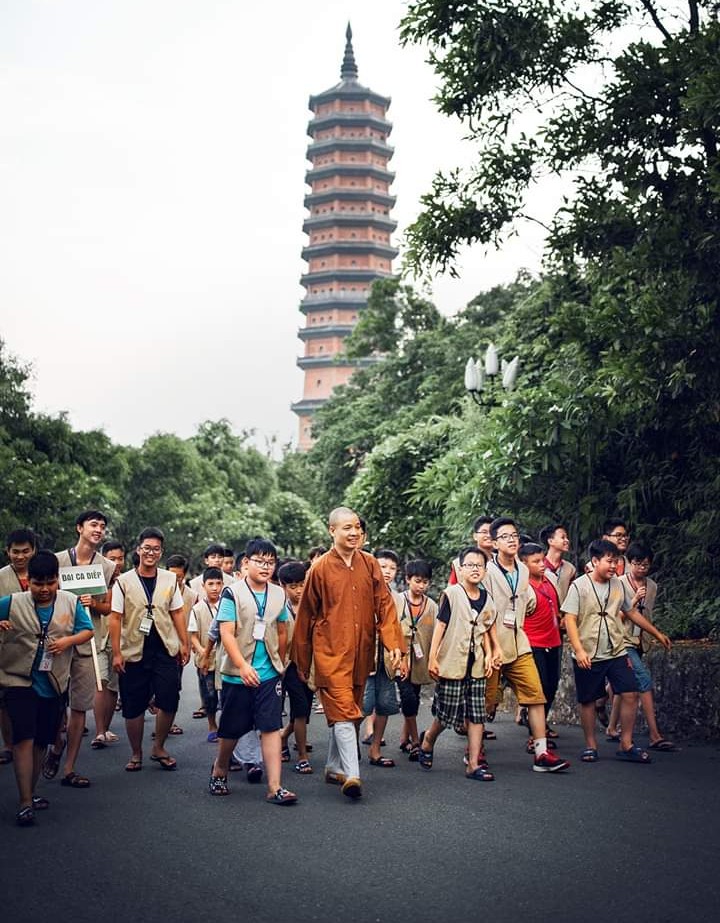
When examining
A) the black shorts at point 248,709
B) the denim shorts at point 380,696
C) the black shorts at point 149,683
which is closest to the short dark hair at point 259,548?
the black shorts at point 248,709

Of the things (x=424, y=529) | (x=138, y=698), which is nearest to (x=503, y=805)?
(x=138, y=698)

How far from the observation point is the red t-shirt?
868 cm

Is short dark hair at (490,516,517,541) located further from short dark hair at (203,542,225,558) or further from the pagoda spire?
the pagoda spire

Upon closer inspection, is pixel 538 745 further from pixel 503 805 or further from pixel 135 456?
pixel 135 456

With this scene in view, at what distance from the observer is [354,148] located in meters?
66.0

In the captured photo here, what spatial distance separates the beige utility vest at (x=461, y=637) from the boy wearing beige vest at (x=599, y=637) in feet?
2.60

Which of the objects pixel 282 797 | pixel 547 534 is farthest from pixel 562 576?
pixel 282 797

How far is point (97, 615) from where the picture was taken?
891 cm

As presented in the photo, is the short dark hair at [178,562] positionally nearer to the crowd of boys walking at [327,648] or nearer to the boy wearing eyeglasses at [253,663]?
the crowd of boys walking at [327,648]

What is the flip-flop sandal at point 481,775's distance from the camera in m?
7.26

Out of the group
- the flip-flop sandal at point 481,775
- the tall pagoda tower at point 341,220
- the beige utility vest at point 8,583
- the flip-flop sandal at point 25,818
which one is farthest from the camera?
the tall pagoda tower at point 341,220

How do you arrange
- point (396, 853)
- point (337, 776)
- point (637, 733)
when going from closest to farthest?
point (396, 853), point (337, 776), point (637, 733)

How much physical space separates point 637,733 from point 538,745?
2270 mm

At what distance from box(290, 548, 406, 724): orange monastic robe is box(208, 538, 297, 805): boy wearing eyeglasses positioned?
194mm
